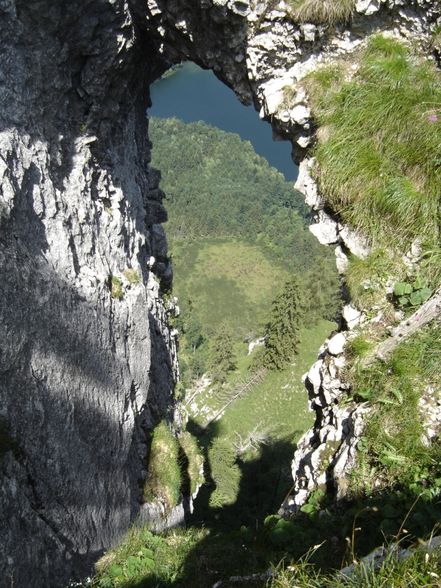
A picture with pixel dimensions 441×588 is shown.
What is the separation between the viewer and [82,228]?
7793 mm

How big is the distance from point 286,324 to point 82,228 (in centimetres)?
3211

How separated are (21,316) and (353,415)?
436 centimetres

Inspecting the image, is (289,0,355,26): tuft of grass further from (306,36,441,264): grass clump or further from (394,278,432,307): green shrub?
(394,278,432,307): green shrub

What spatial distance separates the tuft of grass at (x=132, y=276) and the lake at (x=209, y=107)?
141 m

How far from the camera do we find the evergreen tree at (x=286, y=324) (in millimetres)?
38812

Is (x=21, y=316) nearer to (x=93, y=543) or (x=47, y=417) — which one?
(x=47, y=417)

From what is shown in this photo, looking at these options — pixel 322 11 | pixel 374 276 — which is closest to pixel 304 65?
pixel 322 11

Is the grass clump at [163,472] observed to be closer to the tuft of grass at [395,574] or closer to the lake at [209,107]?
the tuft of grass at [395,574]

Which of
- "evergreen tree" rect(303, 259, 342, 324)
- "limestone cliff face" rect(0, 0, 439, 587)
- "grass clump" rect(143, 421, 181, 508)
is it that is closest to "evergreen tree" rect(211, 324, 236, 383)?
"evergreen tree" rect(303, 259, 342, 324)

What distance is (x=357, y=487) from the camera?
478cm

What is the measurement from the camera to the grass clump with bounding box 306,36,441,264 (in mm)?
6008

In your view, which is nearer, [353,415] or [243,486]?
[353,415]

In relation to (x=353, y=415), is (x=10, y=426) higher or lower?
higher

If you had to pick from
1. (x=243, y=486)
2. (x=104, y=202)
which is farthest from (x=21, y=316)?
(x=243, y=486)
